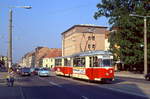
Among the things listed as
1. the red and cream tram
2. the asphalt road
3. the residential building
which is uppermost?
the residential building

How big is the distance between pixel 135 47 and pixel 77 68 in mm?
23074

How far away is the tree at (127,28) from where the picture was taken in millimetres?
56594

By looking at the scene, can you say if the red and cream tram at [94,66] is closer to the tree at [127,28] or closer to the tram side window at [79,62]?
the tram side window at [79,62]

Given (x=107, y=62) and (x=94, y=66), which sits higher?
(x=107, y=62)

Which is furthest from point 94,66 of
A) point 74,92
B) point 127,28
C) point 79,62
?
point 127,28

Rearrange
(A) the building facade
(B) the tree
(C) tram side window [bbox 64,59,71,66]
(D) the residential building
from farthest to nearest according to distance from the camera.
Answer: (D) the residential building → (A) the building facade → (B) the tree → (C) tram side window [bbox 64,59,71,66]

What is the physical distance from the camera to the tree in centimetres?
5659

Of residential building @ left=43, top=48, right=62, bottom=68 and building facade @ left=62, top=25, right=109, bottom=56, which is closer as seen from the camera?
building facade @ left=62, top=25, right=109, bottom=56

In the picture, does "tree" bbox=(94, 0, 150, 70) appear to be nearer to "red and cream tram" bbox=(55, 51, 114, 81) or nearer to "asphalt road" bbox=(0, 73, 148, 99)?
"red and cream tram" bbox=(55, 51, 114, 81)

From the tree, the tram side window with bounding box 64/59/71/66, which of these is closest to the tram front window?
the tram side window with bounding box 64/59/71/66

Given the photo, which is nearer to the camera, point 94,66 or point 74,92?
point 74,92

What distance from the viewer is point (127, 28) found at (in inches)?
2281

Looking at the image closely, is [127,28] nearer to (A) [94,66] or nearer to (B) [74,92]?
(A) [94,66]

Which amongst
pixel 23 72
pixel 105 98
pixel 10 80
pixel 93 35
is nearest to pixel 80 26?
pixel 93 35
